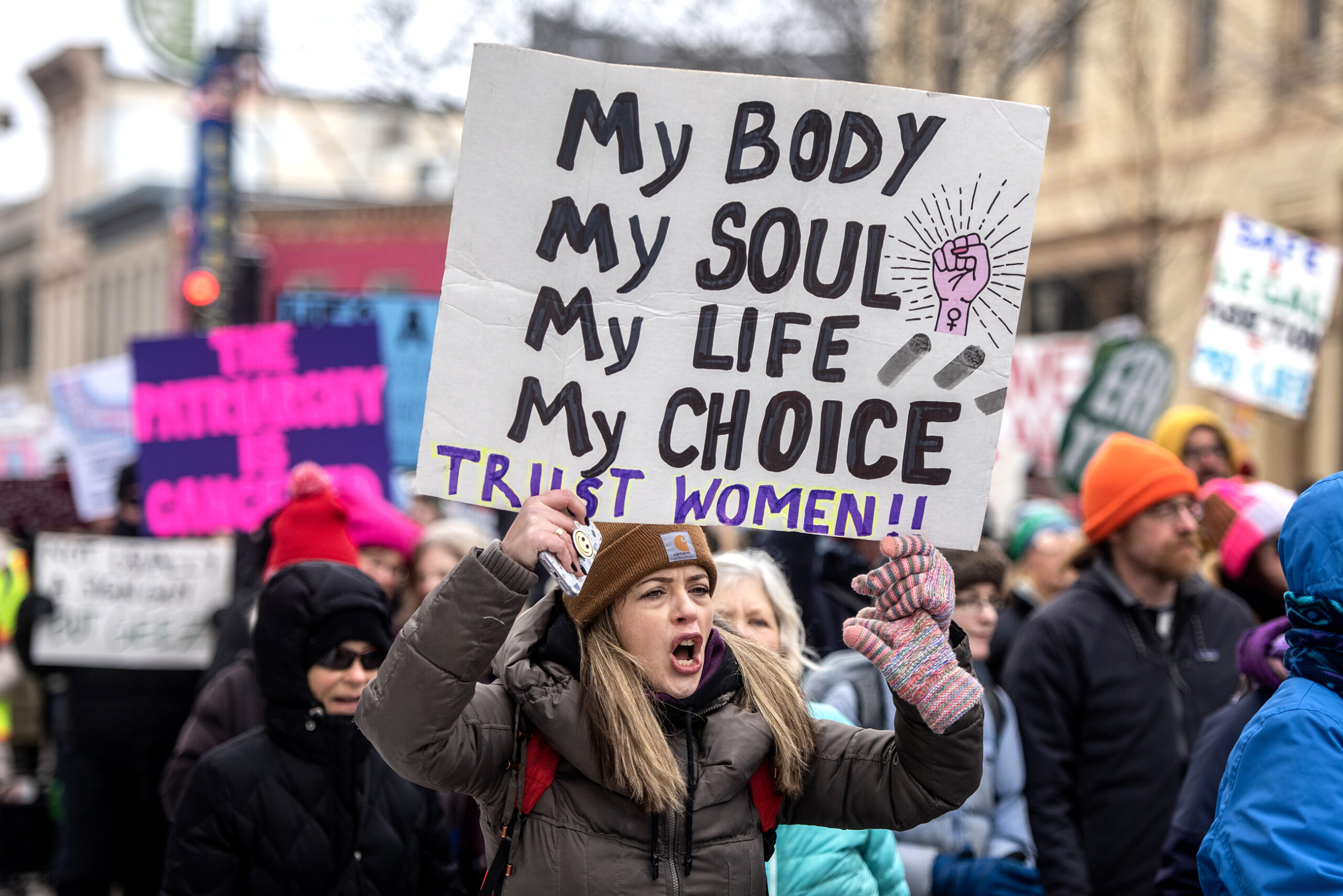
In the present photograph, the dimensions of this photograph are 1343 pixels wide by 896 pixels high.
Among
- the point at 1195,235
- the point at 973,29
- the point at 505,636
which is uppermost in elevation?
the point at 973,29

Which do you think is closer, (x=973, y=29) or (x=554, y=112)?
(x=554, y=112)

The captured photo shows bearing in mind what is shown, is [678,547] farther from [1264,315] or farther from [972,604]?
[1264,315]

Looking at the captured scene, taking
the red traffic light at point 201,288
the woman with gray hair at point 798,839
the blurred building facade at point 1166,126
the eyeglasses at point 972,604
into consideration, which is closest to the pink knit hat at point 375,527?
the woman with gray hair at point 798,839

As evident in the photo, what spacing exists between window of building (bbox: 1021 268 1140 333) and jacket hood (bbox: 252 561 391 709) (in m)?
17.7

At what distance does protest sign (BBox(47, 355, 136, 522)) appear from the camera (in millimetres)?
8969

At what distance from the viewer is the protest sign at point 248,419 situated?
6.80 metres

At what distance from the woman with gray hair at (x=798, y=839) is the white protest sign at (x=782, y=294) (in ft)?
1.79

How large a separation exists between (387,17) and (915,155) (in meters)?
13.7

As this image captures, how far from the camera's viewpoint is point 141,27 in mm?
16453

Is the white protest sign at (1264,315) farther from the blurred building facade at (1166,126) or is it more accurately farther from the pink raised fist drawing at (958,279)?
the blurred building facade at (1166,126)

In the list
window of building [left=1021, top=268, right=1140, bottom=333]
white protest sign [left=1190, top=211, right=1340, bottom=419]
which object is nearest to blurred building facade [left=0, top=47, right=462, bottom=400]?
window of building [left=1021, top=268, right=1140, bottom=333]

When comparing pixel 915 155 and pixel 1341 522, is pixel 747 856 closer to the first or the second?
pixel 1341 522

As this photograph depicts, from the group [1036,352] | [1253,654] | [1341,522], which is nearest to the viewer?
[1341,522]

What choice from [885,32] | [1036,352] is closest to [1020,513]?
[1036,352]
